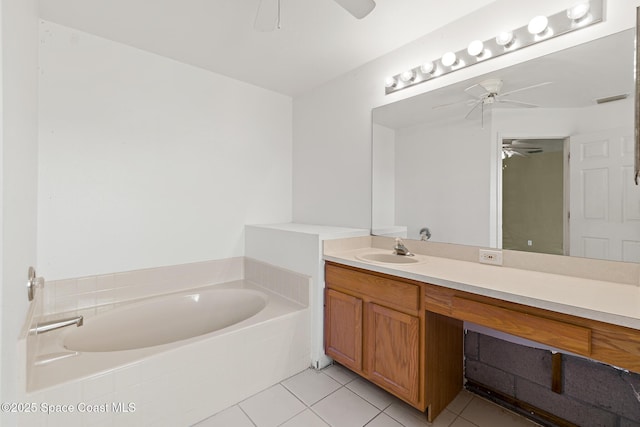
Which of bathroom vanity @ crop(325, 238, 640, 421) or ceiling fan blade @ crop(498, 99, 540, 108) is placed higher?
ceiling fan blade @ crop(498, 99, 540, 108)

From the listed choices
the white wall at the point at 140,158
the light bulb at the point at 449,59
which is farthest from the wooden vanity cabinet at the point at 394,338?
the light bulb at the point at 449,59

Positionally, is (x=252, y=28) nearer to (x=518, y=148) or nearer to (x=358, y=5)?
(x=358, y=5)

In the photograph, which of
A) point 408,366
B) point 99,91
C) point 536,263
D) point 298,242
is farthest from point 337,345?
point 99,91

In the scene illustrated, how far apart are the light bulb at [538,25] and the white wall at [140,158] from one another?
215 centimetres

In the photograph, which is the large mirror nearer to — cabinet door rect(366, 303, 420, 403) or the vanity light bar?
the vanity light bar

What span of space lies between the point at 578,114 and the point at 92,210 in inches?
117

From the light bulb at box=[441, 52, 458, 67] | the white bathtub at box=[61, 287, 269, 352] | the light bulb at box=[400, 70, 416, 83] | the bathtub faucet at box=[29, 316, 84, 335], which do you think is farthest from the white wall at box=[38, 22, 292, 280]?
the light bulb at box=[441, 52, 458, 67]

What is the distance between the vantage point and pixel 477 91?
5.60 feet

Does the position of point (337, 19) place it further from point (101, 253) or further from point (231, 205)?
point (101, 253)

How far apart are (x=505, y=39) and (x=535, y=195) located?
0.89 metres

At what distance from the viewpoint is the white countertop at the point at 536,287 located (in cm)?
97

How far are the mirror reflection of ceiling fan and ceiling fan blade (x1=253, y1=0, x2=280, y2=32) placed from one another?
1.22 m

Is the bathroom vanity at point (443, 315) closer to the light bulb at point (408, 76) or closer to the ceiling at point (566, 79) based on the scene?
the ceiling at point (566, 79)

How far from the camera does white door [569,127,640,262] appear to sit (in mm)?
1266
